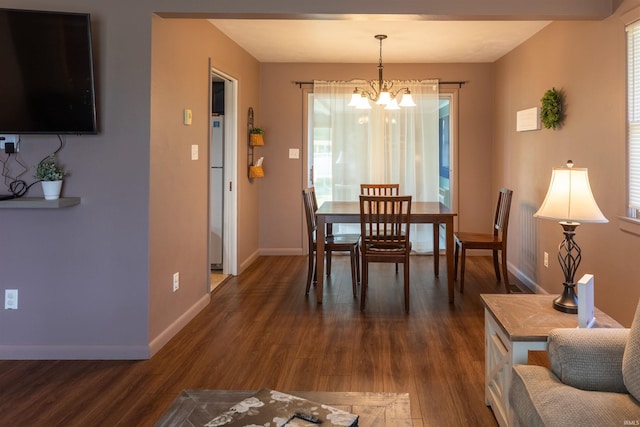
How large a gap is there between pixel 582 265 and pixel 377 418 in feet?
8.29

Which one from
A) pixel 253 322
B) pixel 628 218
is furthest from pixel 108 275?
pixel 628 218

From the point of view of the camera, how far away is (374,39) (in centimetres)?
475

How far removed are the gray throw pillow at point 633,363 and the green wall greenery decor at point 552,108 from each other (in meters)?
2.66

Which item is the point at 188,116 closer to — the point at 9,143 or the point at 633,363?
the point at 9,143

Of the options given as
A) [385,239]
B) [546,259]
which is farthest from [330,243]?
[546,259]

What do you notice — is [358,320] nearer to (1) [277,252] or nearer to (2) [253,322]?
(2) [253,322]

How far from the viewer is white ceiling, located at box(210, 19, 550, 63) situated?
4.20 metres

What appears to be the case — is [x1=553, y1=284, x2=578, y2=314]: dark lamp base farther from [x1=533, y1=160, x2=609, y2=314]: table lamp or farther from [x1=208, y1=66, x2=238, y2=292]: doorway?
[x1=208, y1=66, x2=238, y2=292]: doorway

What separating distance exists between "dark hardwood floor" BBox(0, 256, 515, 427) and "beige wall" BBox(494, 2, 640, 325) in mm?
870

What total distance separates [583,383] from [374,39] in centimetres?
396

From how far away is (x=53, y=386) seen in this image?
2.53 m

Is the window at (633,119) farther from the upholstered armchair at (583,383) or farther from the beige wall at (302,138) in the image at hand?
the beige wall at (302,138)

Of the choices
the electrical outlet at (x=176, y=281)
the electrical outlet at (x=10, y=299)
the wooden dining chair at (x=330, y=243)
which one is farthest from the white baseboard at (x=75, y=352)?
the wooden dining chair at (x=330, y=243)

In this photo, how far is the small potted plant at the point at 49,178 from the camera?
2.71 meters
